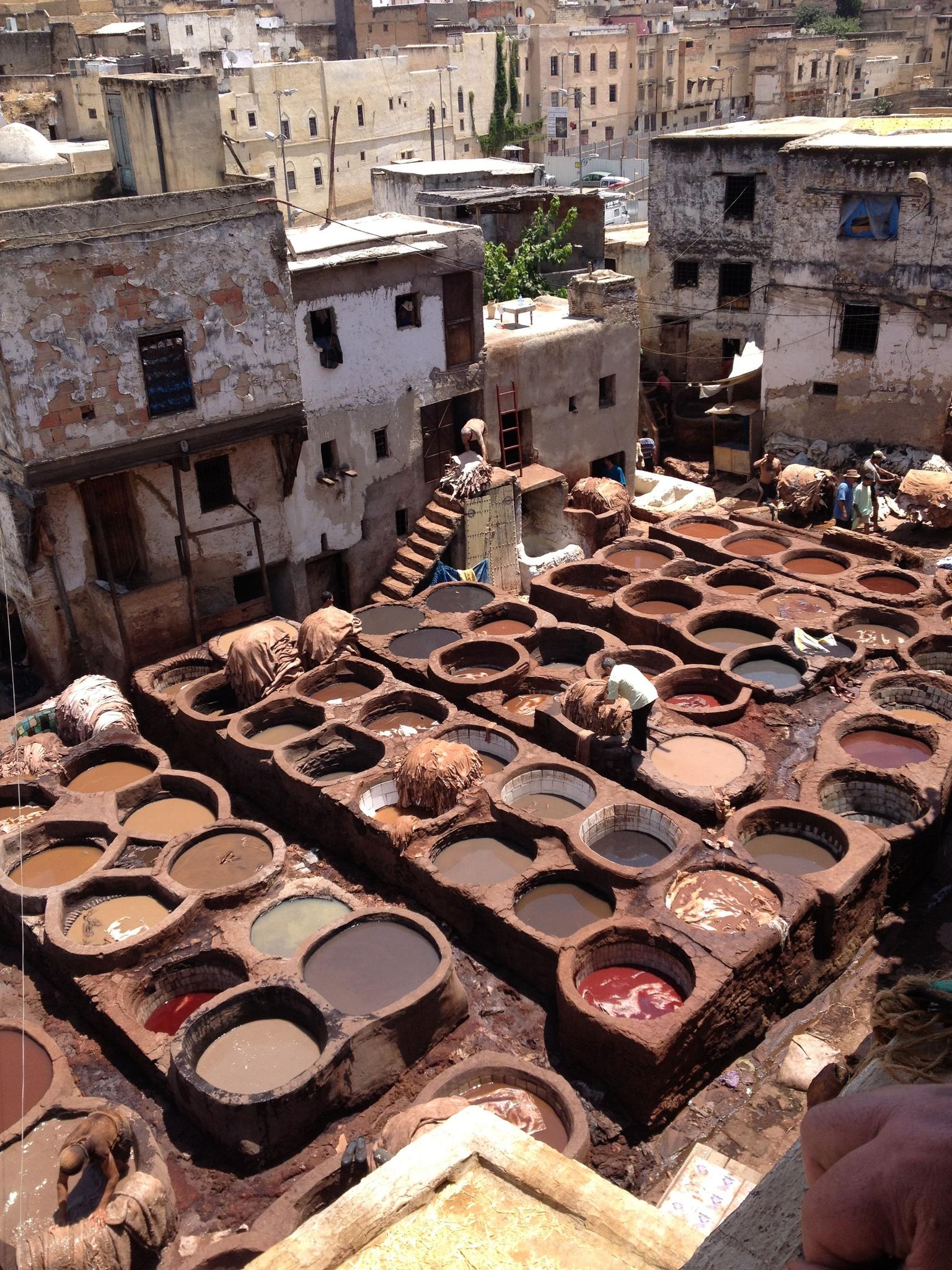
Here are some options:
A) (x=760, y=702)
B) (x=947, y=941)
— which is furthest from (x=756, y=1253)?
(x=760, y=702)

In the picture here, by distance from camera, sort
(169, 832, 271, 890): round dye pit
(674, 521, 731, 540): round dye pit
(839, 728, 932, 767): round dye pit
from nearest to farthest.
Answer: (169, 832, 271, 890): round dye pit < (839, 728, 932, 767): round dye pit < (674, 521, 731, 540): round dye pit

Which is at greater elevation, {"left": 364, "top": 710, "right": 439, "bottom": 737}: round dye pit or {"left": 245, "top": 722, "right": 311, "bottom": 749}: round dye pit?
{"left": 364, "top": 710, "right": 439, "bottom": 737}: round dye pit

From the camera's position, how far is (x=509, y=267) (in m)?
29.2

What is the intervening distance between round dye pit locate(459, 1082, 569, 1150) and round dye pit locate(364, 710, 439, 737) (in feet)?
22.2

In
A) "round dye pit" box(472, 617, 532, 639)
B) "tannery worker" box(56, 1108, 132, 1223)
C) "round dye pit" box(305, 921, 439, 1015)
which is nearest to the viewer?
"tannery worker" box(56, 1108, 132, 1223)

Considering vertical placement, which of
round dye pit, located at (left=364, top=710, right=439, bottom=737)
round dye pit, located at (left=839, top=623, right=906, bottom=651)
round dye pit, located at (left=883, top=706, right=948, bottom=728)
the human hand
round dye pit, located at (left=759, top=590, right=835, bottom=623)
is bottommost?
round dye pit, located at (left=883, top=706, right=948, bottom=728)

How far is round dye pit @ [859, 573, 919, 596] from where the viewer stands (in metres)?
21.5

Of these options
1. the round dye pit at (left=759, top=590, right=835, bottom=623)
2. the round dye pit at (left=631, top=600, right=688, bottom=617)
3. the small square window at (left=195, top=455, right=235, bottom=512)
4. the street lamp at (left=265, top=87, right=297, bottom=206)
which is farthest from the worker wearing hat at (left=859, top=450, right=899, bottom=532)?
the street lamp at (left=265, top=87, right=297, bottom=206)

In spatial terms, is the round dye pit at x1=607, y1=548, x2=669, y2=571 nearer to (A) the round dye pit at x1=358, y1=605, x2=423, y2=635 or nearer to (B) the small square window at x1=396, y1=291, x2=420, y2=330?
(A) the round dye pit at x1=358, y1=605, x2=423, y2=635

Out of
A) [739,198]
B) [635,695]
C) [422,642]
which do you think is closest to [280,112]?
[739,198]

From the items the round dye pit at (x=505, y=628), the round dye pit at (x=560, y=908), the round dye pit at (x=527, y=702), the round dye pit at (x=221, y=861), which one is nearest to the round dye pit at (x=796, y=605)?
the round dye pit at (x=505, y=628)

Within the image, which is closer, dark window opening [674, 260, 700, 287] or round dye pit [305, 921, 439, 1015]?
round dye pit [305, 921, 439, 1015]

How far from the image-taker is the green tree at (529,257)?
95.2 feet

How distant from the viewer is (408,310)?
72.1 ft
